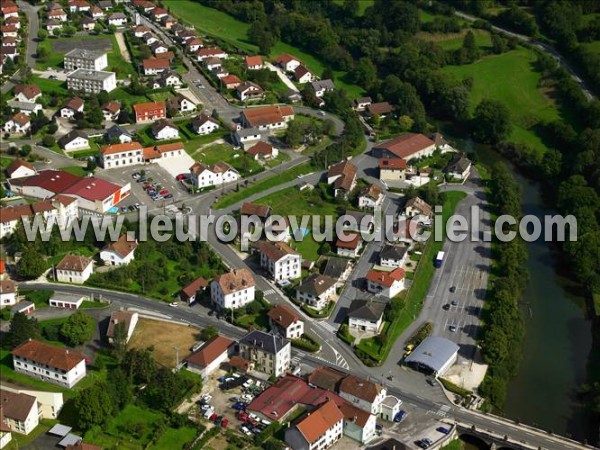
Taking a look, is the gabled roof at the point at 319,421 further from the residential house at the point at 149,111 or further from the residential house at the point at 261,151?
the residential house at the point at 149,111

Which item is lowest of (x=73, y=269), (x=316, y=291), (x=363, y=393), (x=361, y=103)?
(x=361, y=103)

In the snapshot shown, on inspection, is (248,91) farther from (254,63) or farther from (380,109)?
(380,109)

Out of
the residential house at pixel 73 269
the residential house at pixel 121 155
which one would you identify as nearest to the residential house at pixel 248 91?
the residential house at pixel 121 155

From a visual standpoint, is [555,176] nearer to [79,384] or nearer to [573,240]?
[573,240]

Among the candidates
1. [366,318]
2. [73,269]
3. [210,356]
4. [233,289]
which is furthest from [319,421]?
[73,269]

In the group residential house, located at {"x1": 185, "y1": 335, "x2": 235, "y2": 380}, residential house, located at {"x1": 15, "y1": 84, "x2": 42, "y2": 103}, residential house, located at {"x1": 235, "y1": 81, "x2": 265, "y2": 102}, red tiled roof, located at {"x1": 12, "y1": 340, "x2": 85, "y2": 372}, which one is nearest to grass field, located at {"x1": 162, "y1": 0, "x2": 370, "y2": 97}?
residential house, located at {"x1": 235, "y1": 81, "x2": 265, "y2": 102}

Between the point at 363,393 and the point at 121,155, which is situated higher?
the point at 363,393
